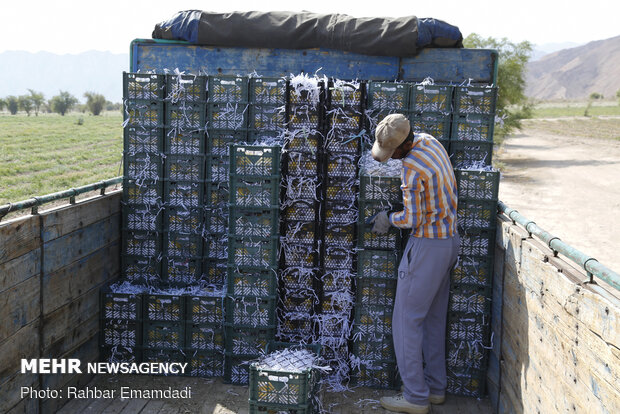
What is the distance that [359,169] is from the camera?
6367 millimetres

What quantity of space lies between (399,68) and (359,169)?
218 centimetres

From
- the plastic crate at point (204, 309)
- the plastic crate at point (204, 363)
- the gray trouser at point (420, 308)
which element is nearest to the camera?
the gray trouser at point (420, 308)

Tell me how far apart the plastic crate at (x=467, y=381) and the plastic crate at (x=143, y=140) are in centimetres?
404

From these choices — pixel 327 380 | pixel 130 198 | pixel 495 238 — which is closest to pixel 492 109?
pixel 495 238

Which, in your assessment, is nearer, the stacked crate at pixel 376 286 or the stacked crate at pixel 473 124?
the stacked crate at pixel 376 286

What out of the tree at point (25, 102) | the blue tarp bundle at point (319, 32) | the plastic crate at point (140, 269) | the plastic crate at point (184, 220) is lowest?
the plastic crate at point (140, 269)

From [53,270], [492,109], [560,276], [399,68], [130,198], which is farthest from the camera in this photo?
[399,68]

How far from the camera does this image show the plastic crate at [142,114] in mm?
6723

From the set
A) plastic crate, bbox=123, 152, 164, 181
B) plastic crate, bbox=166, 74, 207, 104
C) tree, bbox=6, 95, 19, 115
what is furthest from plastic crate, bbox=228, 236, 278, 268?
tree, bbox=6, 95, 19, 115

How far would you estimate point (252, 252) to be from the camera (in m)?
6.11

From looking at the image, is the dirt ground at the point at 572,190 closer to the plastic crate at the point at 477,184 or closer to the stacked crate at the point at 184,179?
the plastic crate at the point at 477,184

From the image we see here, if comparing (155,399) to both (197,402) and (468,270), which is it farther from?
(468,270)

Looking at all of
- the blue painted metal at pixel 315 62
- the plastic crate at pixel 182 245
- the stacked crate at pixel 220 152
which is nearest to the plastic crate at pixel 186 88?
the stacked crate at pixel 220 152

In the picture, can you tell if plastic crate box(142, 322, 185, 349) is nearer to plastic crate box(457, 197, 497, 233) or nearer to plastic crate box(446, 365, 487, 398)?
plastic crate box(446, 365, 487, 398)
